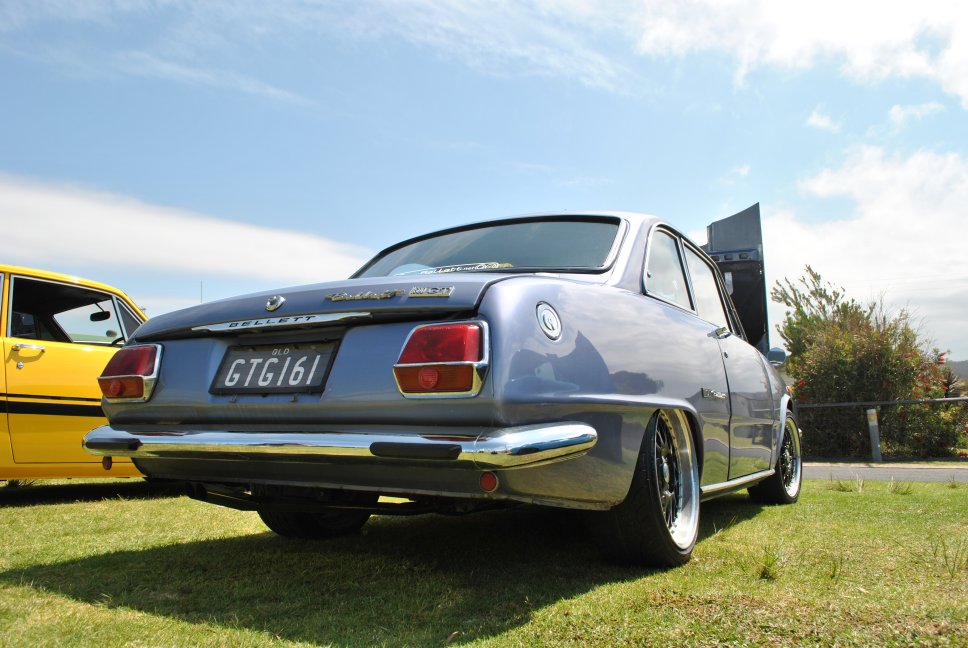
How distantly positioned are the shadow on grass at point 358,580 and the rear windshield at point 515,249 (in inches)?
45.6

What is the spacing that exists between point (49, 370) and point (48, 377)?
0.17ft

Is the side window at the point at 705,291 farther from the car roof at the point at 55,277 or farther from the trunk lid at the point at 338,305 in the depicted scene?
the car roof at the point at 55,277

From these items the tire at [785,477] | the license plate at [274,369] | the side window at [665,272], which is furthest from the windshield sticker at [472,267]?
the tire at [785,477]

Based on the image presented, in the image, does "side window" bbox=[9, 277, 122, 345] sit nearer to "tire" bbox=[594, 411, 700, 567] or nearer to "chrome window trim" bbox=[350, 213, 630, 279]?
"chrome window trim" bbox=[350, 213, 630, 279]

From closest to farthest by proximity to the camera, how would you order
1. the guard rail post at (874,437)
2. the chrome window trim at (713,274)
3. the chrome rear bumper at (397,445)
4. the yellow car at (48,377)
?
the chrome rear bumper at (397,445) → the chrome window trim at (713,274) → the yellow car at (48,377) → the guard rail post at (874,437)

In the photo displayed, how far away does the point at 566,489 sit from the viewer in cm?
239

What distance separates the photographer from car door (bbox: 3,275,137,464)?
197 inches

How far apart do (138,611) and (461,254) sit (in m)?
1.91

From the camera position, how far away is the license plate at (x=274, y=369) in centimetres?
251

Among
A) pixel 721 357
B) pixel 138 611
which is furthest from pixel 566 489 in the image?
pixel 721 357

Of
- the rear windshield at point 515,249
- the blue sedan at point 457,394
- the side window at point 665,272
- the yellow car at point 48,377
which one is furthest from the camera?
the yellow car at point 48,377

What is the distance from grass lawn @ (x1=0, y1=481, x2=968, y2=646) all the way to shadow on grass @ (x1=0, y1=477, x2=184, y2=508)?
1.10m

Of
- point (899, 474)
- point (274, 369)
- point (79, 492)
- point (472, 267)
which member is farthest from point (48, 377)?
point (899, 474)

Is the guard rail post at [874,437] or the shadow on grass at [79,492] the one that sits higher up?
the shadow on grass at [79,492]
